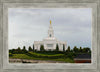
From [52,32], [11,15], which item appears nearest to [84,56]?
[52,32]

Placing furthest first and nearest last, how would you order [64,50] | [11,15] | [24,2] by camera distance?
1. [64,50]
2. [11,15]
3. [24,2]

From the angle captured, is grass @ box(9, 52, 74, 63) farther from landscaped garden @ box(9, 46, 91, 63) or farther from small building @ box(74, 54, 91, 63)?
small building @ box(74, 54, 91, 63)

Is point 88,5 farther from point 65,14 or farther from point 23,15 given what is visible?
point 23,15

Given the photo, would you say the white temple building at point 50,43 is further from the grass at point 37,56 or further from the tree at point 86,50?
the tree at point 86,50

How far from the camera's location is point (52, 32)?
292 centimetres

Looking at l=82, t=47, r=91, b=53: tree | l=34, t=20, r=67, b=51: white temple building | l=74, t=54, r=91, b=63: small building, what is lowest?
l=74, t=54, r=91, b=63: small building

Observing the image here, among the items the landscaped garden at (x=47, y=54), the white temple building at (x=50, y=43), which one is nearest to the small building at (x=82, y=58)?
the landscaped garden at (x=47, y=54)

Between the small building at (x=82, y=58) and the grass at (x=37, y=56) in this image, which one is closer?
the small building at (x=82, y=58)

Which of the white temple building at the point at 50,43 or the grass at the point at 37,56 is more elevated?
the white temple building at the point at 50,43

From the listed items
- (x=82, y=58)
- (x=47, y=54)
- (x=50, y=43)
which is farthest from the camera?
(x=50, y=43)

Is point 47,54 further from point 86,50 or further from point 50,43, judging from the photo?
point 86,50

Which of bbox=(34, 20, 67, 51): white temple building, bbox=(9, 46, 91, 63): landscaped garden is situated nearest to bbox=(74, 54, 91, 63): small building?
bbox=(9, 46, 91, 63): landscaped garden

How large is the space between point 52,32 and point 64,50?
1.67ft

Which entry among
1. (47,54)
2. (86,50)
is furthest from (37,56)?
(86,50)
